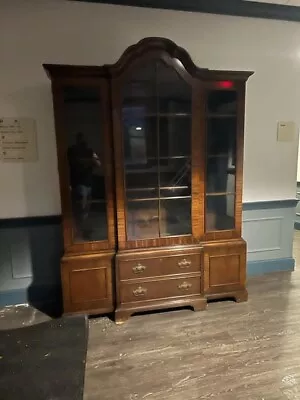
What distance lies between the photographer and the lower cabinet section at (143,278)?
244 centimetres

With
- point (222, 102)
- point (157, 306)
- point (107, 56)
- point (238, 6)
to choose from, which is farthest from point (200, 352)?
point (238, 6)

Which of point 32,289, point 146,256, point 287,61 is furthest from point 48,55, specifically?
point 287,61

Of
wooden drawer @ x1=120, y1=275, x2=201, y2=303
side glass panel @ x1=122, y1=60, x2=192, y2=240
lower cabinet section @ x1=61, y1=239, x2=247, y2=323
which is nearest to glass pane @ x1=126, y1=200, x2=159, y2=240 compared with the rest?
side glass panel @ x1=122, y1=60, x2=192, y2=240

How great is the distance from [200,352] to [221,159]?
146 centimetres

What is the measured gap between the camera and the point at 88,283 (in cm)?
246

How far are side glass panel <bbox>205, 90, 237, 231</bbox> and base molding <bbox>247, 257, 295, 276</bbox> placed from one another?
852mm

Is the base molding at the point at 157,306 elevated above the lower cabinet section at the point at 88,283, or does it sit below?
below

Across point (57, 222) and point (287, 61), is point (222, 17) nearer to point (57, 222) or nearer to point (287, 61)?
point (287, 61)

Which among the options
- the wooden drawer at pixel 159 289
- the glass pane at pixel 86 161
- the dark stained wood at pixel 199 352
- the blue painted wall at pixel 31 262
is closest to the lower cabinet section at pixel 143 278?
the wooden drawer at pixel 159 289

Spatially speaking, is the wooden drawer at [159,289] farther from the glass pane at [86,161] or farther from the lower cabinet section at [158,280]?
the glass pane at [86,161]

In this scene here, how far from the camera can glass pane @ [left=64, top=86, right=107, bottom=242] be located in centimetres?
228

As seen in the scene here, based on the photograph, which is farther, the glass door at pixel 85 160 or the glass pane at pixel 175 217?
the glass pane at pixel 175 217

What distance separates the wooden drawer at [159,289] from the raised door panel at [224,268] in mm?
135

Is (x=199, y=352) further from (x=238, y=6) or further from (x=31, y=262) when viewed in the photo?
(x=238, y=6)
